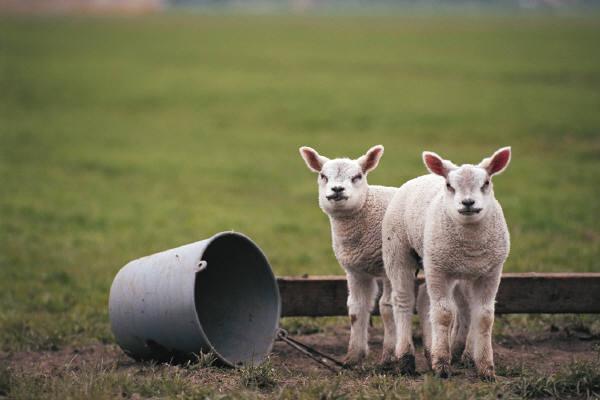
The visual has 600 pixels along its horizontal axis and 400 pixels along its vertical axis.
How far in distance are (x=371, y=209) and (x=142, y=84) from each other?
31.1 meters

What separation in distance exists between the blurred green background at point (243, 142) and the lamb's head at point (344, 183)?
3030 mm

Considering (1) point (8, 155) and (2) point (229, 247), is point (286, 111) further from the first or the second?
(2) point (229, 247)

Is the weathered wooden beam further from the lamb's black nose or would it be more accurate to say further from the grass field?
the grass field

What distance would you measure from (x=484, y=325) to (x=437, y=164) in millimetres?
1229

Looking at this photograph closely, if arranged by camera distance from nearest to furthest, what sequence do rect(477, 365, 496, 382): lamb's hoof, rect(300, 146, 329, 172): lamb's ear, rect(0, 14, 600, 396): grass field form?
rect(477, 365, 496, 382): lamb's hoof
rect(300, 146, 329, 172): lamb's ear
rect(0, 14, 600, 396): grass field

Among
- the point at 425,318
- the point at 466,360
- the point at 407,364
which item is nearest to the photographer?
the point at 407,364

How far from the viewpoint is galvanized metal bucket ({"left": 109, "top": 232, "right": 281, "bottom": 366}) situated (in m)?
7.20

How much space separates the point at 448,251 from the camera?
6523mm

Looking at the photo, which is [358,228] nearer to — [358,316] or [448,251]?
[358,316]

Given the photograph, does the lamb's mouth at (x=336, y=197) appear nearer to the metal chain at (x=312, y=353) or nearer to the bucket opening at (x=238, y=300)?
the bucket opening at (x=238, y=300)

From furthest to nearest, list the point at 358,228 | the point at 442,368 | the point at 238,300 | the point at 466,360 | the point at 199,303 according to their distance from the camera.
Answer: the point at 199,303 < the point at 238,300 < the point at 358,228 < the point at 466,360 < the point at 442,368

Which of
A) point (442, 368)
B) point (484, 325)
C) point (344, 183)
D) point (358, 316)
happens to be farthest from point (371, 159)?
point (442, 368)

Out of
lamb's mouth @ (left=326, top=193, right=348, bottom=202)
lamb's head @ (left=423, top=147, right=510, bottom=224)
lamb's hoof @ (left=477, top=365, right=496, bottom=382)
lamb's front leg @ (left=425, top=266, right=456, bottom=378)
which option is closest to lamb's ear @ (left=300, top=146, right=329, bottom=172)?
lamb's mouth @ (left=326, top=193, right=348, bottom=202)

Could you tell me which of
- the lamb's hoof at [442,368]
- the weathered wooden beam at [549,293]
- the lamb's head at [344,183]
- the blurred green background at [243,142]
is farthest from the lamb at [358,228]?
the blurred green background at [243,142]
